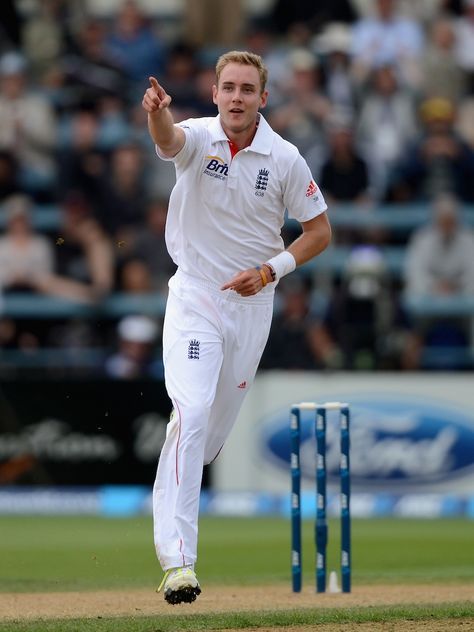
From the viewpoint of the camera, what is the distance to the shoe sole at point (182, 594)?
297 inches

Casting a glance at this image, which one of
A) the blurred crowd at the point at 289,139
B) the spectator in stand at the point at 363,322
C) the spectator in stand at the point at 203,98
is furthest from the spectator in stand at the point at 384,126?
the spectator in stand at the point at 363,322

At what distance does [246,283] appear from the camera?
Result: 7719 millimetres

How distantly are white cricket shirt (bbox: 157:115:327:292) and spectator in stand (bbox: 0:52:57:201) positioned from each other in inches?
414

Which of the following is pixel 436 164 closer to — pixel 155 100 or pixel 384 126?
pixel 384 126

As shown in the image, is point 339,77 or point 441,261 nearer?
point 441,261

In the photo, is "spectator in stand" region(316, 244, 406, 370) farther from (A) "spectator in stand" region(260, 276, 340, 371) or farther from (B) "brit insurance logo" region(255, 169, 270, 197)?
(B) "brit insurance logo" region(255, 169, 270, 197)

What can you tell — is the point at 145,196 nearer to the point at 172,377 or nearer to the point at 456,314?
the point at 456,314

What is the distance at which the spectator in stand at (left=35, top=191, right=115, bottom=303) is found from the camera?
54.8 ft

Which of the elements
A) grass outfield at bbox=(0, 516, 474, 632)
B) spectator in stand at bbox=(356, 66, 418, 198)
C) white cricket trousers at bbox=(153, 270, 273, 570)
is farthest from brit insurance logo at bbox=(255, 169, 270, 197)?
spectator in stand at bbox=(356, 66, 418, 198)

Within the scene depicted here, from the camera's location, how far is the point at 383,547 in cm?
1277

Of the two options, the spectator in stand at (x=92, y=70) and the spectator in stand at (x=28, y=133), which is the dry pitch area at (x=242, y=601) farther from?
the spectator in stand at (x=92, y=70)

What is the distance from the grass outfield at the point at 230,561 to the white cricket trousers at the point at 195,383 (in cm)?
47

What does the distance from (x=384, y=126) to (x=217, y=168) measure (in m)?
10.7

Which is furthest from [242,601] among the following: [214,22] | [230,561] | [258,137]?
[214,22]
